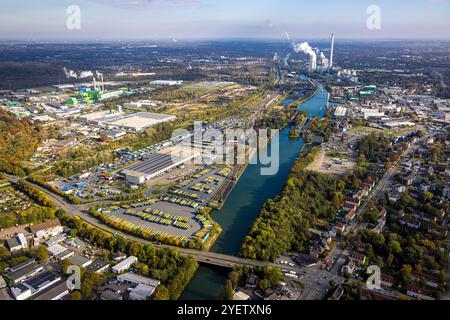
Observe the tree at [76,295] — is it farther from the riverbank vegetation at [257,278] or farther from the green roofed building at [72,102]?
the green roofed building at [72,102]

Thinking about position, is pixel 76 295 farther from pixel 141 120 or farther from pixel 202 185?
pixel 141 120

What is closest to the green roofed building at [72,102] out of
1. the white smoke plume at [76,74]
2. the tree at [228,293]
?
the white smoke plume at [76,74]

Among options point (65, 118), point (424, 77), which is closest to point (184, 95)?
point (65, 118)

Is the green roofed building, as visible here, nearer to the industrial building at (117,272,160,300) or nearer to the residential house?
the industrial building at (117,272,160,300)

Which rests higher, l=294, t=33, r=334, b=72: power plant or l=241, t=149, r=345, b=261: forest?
l=294, t=33, r=334, b=72: power plant

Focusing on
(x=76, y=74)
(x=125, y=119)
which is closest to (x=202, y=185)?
(x=125, y=119)

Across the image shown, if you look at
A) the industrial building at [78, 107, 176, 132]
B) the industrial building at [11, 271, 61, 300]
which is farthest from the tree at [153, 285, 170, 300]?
the industrial building at [78, 107, 176, 132]
